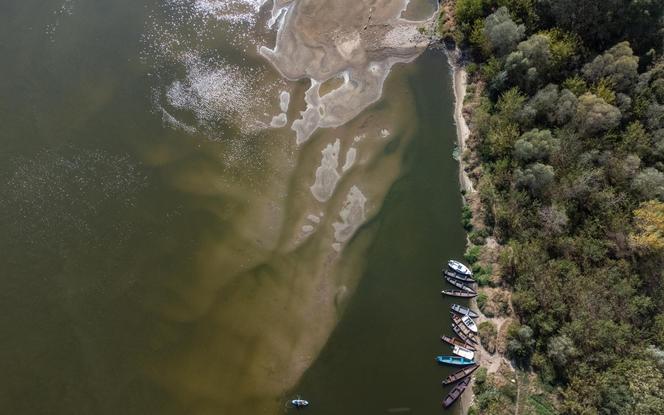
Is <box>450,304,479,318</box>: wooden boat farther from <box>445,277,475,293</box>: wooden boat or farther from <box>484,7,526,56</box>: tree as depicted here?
<box>484,7,526,56</box>: tree

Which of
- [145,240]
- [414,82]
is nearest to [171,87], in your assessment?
[145,240]

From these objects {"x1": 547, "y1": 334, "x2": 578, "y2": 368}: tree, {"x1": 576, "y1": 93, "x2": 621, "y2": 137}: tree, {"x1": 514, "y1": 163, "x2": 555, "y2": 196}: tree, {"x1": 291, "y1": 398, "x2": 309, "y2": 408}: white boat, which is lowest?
{"x1": 291, "y1": 398, "x2": 309, "y2": 408}: white boat

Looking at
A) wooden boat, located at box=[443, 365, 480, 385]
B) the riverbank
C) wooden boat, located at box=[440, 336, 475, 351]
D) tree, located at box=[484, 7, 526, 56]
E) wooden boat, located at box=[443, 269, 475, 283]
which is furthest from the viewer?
tree, located at box=[484, 7, 526, 56]

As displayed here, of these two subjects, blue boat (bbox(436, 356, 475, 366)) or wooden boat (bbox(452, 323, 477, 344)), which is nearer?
blue boat (bbox(436, 356, 475, 366))

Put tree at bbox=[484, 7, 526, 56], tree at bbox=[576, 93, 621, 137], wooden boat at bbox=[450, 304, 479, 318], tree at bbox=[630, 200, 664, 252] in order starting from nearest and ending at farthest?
1. tree at bbox=[630, 200, 664, 252]
2. wooden boat at bbox=[450, 304, 479, 318]
3. tree at bbox=[576, 93, 621, 137]
4. tree at bbox=[484, 7, 526, 56]

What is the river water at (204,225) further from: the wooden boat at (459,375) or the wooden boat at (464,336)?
the wooden boat at (464,336)

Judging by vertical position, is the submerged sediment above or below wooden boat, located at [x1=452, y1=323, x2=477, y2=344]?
above

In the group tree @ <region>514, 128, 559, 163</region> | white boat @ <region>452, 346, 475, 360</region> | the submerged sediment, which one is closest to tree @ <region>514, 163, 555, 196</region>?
tree @ <region>514, 128, 559, 163</region>

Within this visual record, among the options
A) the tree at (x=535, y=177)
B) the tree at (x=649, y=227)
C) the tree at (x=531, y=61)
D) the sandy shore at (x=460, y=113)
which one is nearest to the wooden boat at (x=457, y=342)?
the sandy shore at (x=460, y=113)
